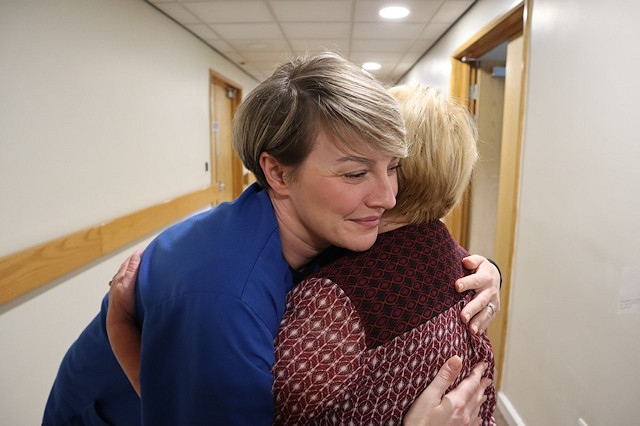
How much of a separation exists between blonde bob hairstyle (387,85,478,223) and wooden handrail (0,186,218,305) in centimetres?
180

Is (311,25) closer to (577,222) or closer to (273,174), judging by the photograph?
(577,222)

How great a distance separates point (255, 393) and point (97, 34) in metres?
2.72

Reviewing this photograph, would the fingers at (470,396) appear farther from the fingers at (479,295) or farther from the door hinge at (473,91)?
the door hinge at (473,91)

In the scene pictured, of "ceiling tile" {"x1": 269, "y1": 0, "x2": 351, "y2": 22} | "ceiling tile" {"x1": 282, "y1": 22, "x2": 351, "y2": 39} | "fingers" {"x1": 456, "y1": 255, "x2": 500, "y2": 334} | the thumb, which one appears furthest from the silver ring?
"ceiling tile" {"x1": 282, "y1": 22, "x2": 351, "y2": 39}

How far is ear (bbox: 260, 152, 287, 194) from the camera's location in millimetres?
982

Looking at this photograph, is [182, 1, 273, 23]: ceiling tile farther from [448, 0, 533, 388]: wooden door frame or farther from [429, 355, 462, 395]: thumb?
[429, 355, 462, 395]: thumb

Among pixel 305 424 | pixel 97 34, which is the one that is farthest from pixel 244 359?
pixel 97 34

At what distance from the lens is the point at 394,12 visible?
3.56m

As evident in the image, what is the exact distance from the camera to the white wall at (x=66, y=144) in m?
1.99

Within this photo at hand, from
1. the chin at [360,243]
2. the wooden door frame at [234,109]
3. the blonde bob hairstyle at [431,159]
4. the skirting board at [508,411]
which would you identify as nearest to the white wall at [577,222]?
the skirting board at [508,411]

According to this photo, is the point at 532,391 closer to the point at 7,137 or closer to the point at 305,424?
the point at 305,424

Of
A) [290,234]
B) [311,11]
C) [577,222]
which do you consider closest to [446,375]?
[290,234]

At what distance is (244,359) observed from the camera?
29.1 inches

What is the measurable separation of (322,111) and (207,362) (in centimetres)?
53
